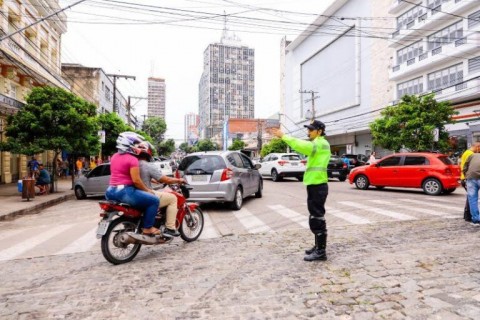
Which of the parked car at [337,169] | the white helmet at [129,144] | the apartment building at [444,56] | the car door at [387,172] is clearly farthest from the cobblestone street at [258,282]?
the apartment building at [444,56]

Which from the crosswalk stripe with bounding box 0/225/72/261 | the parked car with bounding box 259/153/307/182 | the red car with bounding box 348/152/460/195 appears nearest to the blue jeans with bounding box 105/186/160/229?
the crosswalk stripe with bounding box 0/225/72/261

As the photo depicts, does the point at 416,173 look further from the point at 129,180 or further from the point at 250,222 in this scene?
the point at 129,180

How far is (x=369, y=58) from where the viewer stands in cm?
4378

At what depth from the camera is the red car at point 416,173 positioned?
41.8 ft

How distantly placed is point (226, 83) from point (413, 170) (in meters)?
135

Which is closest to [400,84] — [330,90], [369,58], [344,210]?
[369,58]

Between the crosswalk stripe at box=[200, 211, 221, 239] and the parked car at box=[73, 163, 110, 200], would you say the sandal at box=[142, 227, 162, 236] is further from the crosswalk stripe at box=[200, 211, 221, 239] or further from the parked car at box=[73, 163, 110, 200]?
the parked car at box=[73, 163, 110, 200]

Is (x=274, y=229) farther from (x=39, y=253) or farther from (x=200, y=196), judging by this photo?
(x=39, y=253)

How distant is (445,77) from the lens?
A: 28594mm

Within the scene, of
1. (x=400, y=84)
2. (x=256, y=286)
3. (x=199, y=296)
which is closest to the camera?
(x=199, y=296)

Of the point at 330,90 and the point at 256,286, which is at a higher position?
the point at 330,90

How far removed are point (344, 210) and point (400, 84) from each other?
29.2m

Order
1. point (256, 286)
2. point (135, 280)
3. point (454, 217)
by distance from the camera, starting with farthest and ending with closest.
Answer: point (454, 217), point (135, 280), point (256, 286)

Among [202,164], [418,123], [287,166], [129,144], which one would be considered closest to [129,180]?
[129,144]
